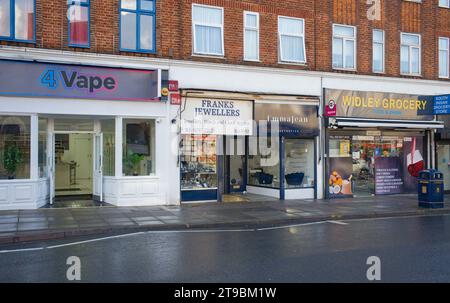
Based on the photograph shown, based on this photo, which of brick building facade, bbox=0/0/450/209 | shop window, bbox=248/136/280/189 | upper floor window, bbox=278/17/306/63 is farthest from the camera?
shop window, bbox=248/136/280/189

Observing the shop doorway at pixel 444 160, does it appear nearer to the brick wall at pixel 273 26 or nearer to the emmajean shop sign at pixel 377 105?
the emmajean shop sign at pixel 377 105

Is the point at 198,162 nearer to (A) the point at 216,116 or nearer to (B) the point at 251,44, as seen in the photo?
(A) the point at 216,116

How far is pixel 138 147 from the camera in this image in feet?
52.6

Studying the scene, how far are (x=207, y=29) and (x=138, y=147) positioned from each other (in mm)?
4626

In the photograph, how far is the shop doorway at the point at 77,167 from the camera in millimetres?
16234

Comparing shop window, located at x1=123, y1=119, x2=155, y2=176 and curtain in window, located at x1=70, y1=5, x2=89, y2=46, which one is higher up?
curtain in window, located at x1=70, y1=5, x2=89, y2=46

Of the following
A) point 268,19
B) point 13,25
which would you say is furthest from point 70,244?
point 268,19

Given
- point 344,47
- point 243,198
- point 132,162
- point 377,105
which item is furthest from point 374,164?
point 132,162

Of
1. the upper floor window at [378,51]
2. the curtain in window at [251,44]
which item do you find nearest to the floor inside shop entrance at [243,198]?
the curtain in window at [251,44]

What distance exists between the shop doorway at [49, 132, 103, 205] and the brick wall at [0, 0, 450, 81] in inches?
134

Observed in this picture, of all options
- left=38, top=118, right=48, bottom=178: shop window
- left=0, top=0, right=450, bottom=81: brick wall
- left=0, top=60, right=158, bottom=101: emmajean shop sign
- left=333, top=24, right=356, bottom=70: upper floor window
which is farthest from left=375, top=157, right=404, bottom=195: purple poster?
left=38, top=118, right=48, bottom=178: shop window

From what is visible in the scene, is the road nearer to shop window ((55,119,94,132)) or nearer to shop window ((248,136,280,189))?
shop window ((55,119,94,132))

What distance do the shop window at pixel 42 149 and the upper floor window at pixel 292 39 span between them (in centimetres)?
847

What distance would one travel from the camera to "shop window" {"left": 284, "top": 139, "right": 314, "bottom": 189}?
18.3 metres
